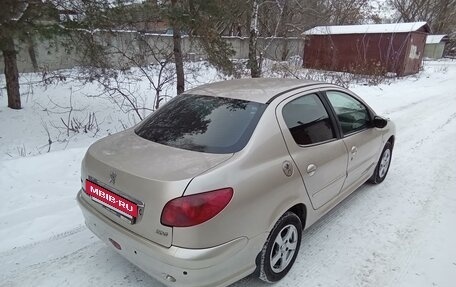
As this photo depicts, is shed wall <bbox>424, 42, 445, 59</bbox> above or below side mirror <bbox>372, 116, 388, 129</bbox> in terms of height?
below

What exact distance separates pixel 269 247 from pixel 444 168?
13.2ft

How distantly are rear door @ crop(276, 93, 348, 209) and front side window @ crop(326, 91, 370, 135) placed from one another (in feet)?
0.78

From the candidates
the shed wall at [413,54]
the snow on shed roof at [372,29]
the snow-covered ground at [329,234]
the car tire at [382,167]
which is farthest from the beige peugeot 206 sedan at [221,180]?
the snow on shed roof at [372,29]

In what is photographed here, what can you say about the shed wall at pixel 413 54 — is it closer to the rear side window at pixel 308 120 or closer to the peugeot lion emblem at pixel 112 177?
the rear side window at pixel 308 120

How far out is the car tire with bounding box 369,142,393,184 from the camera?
172 inches

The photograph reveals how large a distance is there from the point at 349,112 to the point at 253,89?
1.28 meters

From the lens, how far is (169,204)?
199 cm

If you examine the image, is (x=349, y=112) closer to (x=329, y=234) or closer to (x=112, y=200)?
(x=329, y=234)

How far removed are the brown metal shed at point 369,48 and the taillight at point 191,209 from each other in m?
15.9

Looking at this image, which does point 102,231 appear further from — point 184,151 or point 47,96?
point 47,96

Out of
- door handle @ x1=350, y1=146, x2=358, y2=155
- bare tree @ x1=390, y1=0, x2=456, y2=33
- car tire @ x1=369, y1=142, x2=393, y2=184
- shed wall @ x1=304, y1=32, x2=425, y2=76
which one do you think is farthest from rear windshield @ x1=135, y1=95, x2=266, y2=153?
bare tree @ x1=390, y1=0, x2=456, y2=33

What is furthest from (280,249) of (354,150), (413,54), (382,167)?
(413,54)

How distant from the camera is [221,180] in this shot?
2.08 metres

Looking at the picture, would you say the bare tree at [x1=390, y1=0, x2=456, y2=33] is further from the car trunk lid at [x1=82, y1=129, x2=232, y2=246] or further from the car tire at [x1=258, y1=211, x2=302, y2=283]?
the car trunk lid at [x1=82, y1=129, x2=232, y2=246]
